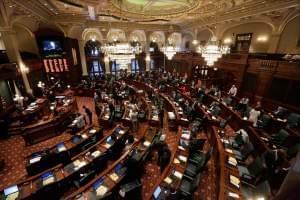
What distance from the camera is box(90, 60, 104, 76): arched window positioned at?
22.1m

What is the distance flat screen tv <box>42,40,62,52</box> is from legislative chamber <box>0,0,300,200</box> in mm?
100

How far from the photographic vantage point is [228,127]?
10.0m

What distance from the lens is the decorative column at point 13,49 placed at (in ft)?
35.5

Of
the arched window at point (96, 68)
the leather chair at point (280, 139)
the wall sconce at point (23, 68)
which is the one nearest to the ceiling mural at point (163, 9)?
the wall sconce at point (23, 68)

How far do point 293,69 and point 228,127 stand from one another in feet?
16.3

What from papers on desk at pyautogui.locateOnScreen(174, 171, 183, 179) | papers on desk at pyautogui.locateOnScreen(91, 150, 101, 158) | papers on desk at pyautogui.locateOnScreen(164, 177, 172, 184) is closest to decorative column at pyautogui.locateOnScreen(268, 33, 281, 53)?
papers on desk at pyautogui.locateOnScreen(174, 171, 183, 179)

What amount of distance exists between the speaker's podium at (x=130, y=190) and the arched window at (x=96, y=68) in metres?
19.2

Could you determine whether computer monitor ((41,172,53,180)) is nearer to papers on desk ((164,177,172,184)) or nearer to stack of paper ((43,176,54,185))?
stack of paper ((43,176,54,185))

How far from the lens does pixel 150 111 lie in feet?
35.3

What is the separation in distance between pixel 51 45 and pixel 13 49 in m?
5.65

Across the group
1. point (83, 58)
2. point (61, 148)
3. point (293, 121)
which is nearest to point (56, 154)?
point (61, 148)

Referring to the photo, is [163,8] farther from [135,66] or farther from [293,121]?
[135,66]

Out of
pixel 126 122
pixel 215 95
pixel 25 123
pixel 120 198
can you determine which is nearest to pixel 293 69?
pixel 215 95

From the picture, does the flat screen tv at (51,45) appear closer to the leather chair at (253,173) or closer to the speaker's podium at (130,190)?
the speaker's podium at (130,190)
